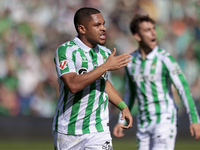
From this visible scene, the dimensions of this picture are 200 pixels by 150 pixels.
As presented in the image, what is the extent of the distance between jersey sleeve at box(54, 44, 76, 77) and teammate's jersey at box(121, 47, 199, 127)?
195 centimetres

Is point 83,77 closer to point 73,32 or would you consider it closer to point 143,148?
point 143,148

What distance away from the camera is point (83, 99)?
414 centimetres

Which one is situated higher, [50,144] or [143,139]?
[143,139]

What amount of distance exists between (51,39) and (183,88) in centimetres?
758

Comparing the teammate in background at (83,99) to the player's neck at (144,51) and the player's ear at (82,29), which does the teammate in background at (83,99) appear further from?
the player's neck at (144,51)

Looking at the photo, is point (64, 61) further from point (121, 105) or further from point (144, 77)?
point (144, 77)

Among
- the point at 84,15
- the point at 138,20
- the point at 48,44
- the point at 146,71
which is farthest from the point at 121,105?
the point at 48,44

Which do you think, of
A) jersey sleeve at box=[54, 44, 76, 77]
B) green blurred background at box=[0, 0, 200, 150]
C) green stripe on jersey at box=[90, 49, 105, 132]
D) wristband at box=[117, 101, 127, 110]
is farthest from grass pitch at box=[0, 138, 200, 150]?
jersey sleeve at box=[54, 44, 76, 77]

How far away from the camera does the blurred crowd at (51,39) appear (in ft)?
40.1

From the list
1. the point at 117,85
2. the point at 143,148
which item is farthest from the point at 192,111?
the point at 117,85

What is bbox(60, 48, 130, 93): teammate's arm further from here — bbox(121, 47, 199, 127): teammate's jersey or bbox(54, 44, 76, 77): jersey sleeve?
bbox(121, 47, 199, 127): teammate's jersey

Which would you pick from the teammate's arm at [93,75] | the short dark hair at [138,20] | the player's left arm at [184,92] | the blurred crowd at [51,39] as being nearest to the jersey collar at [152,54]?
the player's left arm at [184,92]

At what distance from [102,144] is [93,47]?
3.21 ft

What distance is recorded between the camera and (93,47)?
435 cm
